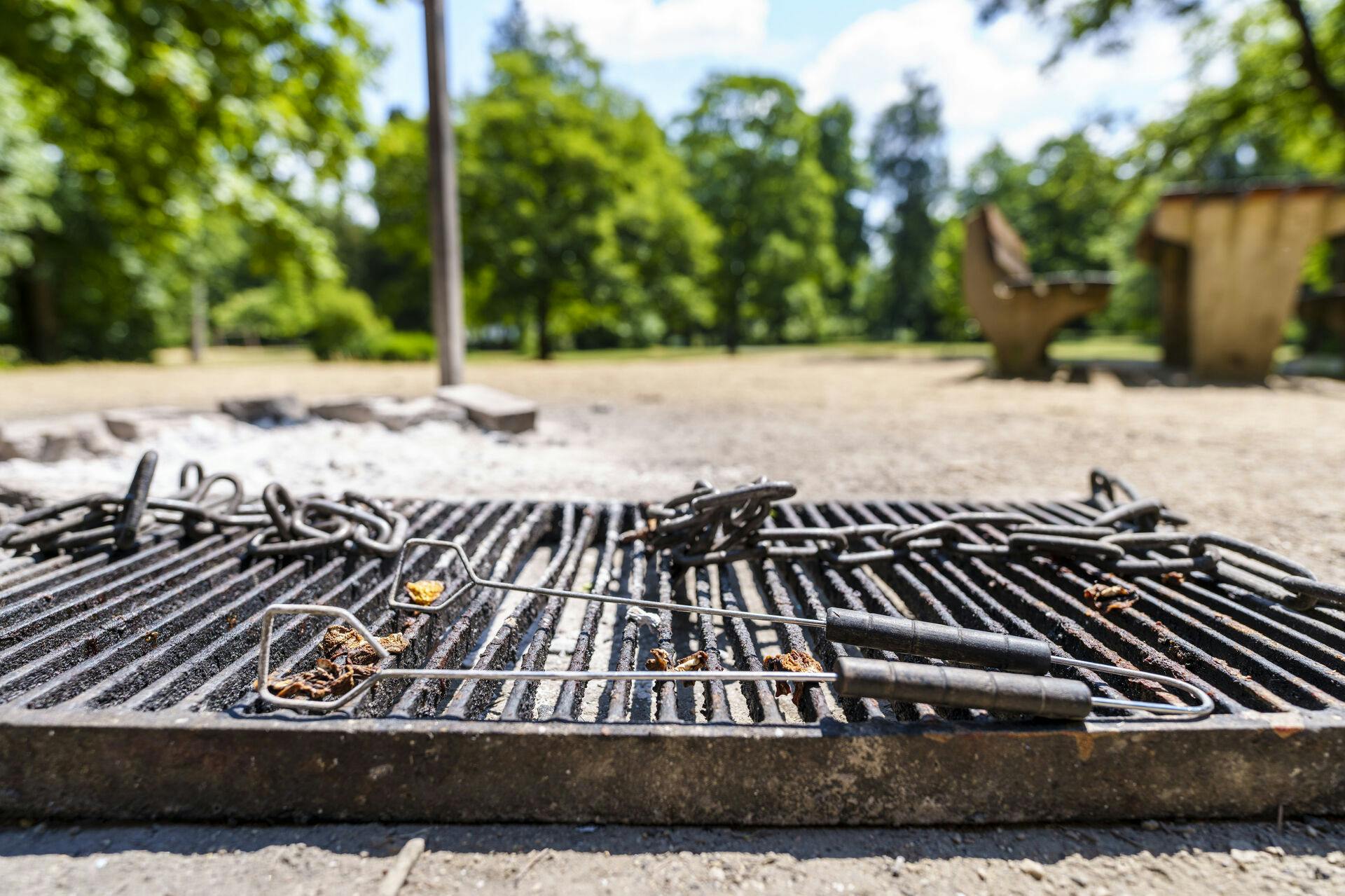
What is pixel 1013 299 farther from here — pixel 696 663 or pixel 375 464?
pixel 696 663

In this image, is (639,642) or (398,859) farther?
(639,642)

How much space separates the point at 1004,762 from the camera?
1409mm

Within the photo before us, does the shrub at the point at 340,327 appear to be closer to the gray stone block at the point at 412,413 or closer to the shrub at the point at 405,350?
the shrub at the point at 405,350

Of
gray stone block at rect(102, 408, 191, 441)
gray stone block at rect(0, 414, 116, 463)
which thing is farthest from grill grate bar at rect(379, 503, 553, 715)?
gray stone block at rect(102, 408, 191, 441)

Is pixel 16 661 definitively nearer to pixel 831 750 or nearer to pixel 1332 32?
pixel 831 750

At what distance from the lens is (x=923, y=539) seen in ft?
8.75

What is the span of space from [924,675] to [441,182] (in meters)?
7.55

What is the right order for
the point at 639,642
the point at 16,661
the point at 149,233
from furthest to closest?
the point at 149,233, the point at 639,642, the point at 16,661

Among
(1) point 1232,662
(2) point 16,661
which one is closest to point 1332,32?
(1) point 1232,662

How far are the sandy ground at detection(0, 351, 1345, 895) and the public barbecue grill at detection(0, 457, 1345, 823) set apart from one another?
6 centimetres

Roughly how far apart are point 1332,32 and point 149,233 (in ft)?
76.0

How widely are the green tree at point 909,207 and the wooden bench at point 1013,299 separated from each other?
29.9 m

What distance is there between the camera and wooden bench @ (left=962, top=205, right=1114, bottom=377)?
37.6ft

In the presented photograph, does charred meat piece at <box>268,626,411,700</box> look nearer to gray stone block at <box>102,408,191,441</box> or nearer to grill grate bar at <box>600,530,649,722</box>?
grill grate bar at <box>600,530,649,722</box>
